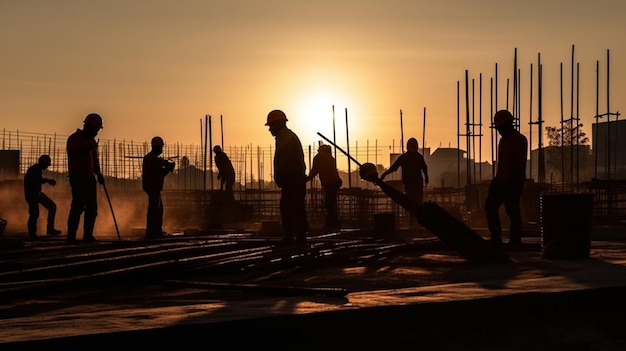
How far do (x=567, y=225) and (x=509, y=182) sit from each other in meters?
1.70

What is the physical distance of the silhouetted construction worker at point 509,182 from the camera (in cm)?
1354

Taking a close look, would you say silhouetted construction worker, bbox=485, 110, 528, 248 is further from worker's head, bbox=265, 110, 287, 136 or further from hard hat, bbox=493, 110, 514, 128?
worker's head, bbox=265, 110, 287, 136

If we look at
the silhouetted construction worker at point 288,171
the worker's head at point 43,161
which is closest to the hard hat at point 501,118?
the silhouetted construction worker at point 288,171

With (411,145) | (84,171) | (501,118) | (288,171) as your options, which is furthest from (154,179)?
(501,118)

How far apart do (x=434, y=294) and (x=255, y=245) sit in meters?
6.36

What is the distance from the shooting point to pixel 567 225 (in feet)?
39.2

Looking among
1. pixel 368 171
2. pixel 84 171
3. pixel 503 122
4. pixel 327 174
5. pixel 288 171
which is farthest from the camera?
pixel 327 174

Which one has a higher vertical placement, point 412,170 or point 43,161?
point 43,161

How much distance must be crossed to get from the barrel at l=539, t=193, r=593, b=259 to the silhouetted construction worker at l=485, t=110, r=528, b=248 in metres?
1.21

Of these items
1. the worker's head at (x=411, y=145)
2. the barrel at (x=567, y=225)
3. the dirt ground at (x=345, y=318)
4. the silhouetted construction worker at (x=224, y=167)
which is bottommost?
the dirt ground at (x=345, y=318)

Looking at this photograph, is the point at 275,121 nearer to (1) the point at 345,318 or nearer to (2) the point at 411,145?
(2) the point at 411,145

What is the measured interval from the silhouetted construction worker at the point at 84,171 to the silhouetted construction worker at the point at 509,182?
6178 millimetres

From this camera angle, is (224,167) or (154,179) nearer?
(154,179)

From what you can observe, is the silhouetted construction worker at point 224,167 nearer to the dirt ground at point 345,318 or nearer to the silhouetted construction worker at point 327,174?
the silhouetted construction worker at point 327,174
